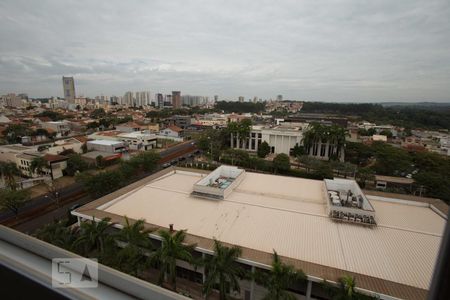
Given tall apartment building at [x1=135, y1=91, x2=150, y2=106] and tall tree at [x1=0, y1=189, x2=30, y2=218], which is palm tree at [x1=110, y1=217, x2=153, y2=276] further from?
tall apartment building at [x1=135, y1=91, x2=150, y2=106]

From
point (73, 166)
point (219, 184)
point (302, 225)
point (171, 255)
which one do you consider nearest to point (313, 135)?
point (219, 184)

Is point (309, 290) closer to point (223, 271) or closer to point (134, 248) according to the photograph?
point (223, 271)

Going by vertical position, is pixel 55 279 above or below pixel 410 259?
above

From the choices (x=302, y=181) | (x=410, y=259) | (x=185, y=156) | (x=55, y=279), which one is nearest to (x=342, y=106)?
(x=185, y=156)

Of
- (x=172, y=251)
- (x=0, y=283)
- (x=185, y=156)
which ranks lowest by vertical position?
(x=185, y=156)

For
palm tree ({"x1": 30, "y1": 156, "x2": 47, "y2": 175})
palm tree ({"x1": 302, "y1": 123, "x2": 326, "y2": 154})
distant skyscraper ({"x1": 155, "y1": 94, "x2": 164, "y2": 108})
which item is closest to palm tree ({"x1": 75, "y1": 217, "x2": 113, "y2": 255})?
palm tree ({"x1": 30, "y1": 156, "x2": 47, "y2": 175})

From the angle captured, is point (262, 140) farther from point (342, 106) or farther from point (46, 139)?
point (342, 106)
